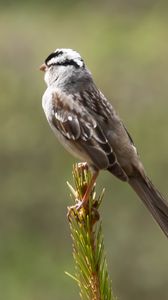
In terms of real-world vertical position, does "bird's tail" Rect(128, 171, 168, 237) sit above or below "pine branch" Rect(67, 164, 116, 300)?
above

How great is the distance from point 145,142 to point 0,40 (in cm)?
409

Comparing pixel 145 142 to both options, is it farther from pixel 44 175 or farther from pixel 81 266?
pixel 81 266

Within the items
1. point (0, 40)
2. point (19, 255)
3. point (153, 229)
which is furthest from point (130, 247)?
point (0, 40)

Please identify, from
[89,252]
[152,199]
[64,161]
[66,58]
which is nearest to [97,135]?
[152,199]

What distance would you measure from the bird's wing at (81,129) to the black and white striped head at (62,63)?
332 mm

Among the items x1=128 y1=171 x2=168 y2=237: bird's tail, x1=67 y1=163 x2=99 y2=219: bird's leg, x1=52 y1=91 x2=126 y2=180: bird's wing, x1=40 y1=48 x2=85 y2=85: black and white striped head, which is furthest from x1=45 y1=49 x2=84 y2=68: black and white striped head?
x1=67 y1=163 x2=99 y2=219: bird's leg

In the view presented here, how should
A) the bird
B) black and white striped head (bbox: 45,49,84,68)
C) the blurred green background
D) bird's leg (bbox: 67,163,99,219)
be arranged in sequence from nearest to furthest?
bird's leg (bbox: 67,163,99,219), the bird, black and white striped head (bbox: 45,49,84,68), the blurred green background

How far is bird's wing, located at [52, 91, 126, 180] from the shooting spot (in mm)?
5973

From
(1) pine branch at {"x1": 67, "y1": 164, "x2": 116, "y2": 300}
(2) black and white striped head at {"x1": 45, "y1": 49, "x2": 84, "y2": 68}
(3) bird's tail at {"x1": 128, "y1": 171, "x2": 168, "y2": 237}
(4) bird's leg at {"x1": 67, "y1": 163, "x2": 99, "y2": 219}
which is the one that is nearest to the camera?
(1) pine branch at {"x1": 67, "y1": 164, "x2": 116, "y2": 300}

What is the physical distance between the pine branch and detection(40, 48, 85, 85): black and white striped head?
1.98m

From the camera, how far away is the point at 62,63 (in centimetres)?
676

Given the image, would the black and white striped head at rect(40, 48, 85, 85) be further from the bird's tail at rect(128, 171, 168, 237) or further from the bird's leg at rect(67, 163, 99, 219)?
the bird's leg at rect(67, 163, 99, 219)

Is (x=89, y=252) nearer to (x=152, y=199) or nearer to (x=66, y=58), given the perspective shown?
(x=152, y=199)

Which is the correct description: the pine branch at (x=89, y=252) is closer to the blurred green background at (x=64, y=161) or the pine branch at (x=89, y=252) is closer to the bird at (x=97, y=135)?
the bird at (x=97, y=135)
